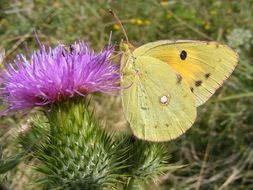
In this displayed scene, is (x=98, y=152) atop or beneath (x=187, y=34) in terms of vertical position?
atop

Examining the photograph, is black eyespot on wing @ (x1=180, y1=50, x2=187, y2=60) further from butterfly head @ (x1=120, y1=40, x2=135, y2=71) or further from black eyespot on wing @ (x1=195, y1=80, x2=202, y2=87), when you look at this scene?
butterfly head @ (x1=120, y1=40, x2=135, y2=71)

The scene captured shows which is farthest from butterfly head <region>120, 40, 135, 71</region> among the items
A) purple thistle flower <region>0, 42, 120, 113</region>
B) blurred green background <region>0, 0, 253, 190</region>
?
blurred green background <region>0, 0, 253, 190</region>

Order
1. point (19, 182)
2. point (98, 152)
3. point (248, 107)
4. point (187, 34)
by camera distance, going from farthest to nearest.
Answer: point (187, 34)
point (248, 107)
point (19, 182)
point (98, 152)

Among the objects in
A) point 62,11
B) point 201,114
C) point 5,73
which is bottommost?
point 201,114

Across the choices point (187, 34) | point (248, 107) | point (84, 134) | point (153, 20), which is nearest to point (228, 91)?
point (248, 107)

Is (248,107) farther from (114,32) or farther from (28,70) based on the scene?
(28,70)

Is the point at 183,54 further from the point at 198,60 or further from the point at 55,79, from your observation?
the point at 55,79
